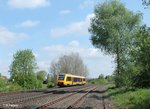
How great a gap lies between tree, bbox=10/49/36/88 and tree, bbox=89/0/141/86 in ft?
82.3

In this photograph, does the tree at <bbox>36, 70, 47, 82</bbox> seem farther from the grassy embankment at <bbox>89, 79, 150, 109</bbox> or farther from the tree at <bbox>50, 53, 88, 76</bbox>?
the grassy embankment at <bbox>89, 79, 150, 109</bbox>

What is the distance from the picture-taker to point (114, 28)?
5972cm

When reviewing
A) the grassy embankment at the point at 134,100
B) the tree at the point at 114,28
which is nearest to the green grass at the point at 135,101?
the grassy embankment at the point at 134,100

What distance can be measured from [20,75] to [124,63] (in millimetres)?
34822

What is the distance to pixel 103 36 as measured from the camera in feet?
197

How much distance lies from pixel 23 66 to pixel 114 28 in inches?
1365

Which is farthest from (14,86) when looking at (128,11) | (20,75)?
(128,11)

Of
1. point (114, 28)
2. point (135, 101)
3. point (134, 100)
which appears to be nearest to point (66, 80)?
point (114, 28)

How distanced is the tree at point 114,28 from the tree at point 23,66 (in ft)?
82.3

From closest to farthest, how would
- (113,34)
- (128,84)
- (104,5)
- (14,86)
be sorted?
(128,84), (113,34), (104,5), (14,86)

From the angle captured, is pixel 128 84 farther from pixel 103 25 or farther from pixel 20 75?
pixel 20 75

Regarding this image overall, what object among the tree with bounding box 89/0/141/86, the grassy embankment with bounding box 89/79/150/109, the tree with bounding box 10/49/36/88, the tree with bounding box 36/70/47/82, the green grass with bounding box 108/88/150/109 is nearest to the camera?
the green grass with bounding box 108/88/150/109

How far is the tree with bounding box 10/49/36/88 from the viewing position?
84.1m

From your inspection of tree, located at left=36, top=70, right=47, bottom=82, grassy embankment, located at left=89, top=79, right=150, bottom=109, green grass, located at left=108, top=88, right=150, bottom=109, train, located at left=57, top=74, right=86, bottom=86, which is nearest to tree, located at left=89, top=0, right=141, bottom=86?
grassy embankment, located at left=89, top=79, right=150, bottom=109
